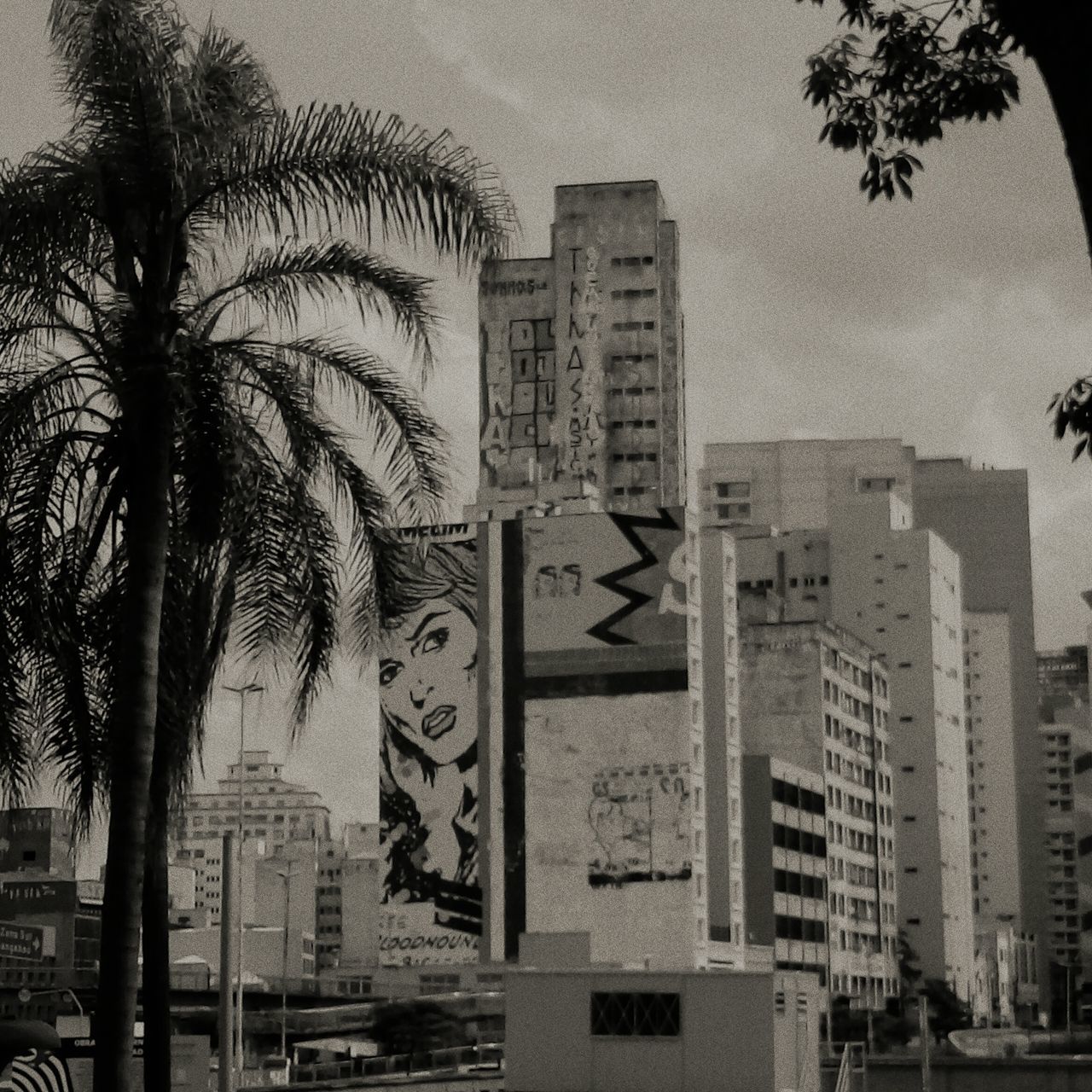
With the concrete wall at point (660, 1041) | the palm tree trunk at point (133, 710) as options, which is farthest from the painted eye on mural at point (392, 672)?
the palm tree trunk at point (133, 710)

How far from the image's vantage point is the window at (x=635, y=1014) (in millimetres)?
38469

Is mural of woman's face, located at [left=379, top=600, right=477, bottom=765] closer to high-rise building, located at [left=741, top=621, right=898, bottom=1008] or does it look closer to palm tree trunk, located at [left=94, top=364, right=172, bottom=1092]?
high-rise building, located at [left=741, top=621, right=898, bottom=1008]

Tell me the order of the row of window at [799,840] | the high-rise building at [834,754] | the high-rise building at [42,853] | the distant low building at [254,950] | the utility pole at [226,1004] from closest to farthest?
the utility pole at [226,1004], the row of window at [799,840], the high-rise building at [834,754], the distant low building at [254,950], the high-rise building at [42,853]

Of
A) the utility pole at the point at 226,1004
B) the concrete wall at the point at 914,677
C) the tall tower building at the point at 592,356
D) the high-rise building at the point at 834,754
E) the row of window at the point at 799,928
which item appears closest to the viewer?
the utility pole at the point at 226,1004

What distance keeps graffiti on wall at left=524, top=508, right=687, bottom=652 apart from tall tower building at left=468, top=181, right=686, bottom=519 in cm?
2807

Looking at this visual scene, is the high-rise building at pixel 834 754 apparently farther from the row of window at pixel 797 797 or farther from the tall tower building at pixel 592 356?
the tall tower building at pixel 592 356

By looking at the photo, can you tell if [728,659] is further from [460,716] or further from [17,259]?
[17,259]

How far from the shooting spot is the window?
38469 mm

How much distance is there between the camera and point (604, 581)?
419ft

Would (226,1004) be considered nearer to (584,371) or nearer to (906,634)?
(584,371)

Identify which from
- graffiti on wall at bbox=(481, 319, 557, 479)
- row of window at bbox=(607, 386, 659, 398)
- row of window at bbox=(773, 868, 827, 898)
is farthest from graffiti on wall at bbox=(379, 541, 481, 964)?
row of window at bbox=(607, 386, 659, 398)

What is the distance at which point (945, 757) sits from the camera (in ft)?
575

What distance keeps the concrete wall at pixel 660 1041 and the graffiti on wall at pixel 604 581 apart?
3359 inches

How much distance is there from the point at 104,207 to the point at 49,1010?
12692 cm
